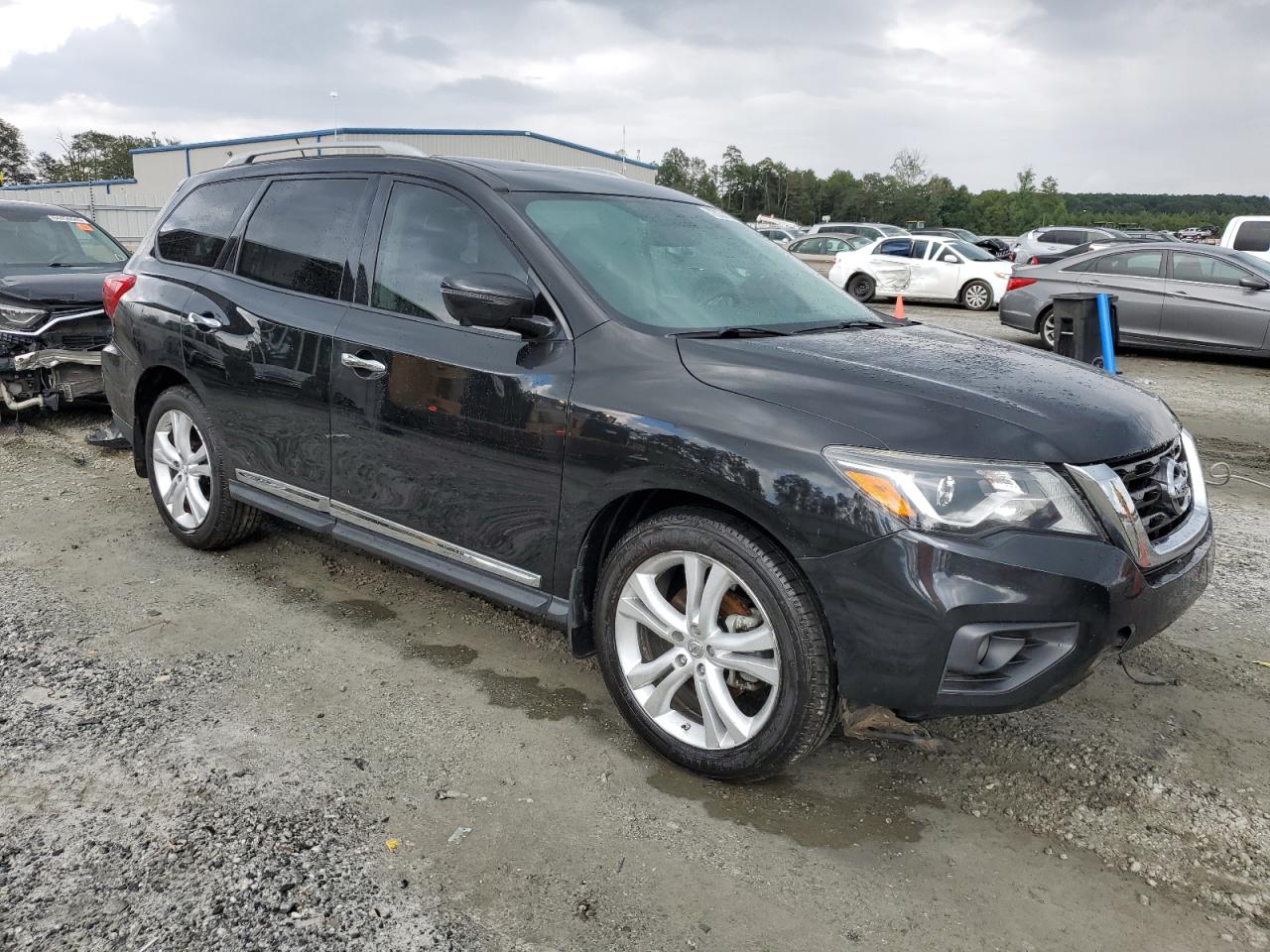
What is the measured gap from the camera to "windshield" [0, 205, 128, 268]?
332 inches

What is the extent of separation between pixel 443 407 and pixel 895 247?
59.4 ft

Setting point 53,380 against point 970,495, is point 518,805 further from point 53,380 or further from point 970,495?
point 53,380

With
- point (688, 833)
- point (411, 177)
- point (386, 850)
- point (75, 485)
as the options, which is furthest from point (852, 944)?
point (75, 485)

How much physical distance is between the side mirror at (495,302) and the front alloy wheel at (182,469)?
6.90 ft

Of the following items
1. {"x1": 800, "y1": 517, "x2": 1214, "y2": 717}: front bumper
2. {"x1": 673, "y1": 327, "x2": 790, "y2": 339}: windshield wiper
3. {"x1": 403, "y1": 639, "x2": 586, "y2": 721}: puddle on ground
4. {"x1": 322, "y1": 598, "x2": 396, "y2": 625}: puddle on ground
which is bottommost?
{"x1": 322, "y1": 598, "x2": 396, "y2": 625}: puddle on ground

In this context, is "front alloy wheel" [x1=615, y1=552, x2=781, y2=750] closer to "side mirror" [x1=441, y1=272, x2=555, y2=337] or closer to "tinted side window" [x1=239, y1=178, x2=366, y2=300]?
"side mirror" [x1=441, y1=272, x2=555, y2=337]

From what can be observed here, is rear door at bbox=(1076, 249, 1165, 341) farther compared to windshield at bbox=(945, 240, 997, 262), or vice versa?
windshield at bbox=(945, 240, 997, 262)

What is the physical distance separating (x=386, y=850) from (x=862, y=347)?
82.3 inches

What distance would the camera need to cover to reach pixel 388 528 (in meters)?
3.70

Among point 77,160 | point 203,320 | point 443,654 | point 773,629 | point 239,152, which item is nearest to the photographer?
point 773,629

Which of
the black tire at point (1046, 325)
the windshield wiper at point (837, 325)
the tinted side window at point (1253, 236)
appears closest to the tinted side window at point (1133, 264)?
the black tire at point (1046, 325)

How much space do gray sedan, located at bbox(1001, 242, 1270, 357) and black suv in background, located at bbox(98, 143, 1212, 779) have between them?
9787 millimetres

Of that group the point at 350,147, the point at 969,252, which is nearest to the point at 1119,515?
the point at 350,147

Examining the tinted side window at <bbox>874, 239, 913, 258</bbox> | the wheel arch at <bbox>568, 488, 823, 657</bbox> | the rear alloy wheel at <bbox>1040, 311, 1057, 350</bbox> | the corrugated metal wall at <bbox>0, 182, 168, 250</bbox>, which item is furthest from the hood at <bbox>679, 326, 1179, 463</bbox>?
the corrugated metal wall at <bbox>0, 182, 168, 250</bbox>
